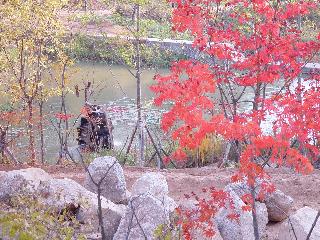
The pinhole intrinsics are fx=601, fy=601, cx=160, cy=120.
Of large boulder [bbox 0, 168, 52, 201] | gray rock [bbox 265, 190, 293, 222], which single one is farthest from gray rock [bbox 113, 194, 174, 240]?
gray rock [bbox 265, 190, 293, 222]

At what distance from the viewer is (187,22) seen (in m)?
6.88

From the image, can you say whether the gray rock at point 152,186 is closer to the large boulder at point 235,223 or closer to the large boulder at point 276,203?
the large boulder at point 235,223

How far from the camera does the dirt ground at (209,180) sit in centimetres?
1010

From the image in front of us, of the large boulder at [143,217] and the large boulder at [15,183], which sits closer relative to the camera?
the large boulder at [143,217]

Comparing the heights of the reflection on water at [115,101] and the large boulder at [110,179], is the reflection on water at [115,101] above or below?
below

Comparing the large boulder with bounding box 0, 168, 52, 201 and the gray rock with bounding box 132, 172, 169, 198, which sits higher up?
the large boulder with bounding box 0, 168, 52, 201

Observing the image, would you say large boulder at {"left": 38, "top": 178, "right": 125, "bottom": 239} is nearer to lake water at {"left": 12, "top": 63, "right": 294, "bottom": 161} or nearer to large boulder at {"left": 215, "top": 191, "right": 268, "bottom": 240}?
large boulder at {"left": 215, "top": 191, "right": 268, "bottom": 240}

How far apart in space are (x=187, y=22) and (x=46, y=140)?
1115 cm

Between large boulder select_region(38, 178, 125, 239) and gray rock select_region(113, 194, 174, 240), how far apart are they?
35 cm

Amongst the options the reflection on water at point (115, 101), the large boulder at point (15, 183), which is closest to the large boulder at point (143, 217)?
the large boulder at point (15, 183)

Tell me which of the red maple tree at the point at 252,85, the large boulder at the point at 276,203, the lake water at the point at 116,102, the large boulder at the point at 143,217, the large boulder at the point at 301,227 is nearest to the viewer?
the red maple tree at the point at 252,85

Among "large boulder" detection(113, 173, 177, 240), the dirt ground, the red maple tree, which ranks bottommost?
the dirt ground

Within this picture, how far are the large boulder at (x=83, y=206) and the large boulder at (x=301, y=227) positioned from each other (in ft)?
6.75

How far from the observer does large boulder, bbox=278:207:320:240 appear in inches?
283
